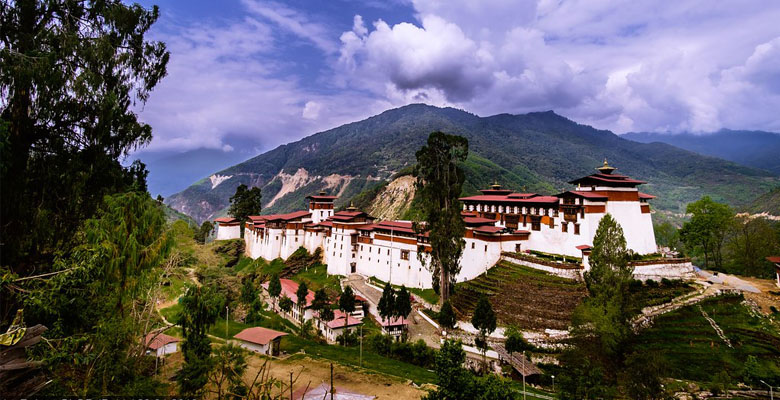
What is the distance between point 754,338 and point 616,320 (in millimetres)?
7986

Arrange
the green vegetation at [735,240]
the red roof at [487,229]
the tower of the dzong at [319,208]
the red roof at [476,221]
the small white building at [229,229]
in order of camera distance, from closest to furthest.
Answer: the red roof at [487,229] → the red roof at [476,221] → the green vegetation at [735,240] → the tower of the dzong at [319,208] → the small white building at [229,229]

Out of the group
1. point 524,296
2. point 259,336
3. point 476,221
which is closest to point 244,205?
point 476,221

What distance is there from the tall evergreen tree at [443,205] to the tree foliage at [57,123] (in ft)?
67.4

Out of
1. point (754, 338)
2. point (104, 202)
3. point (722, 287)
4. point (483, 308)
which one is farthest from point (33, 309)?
point (722, 287)

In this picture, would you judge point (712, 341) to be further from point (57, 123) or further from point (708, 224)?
point (57, 123)

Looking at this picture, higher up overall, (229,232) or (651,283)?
(229,232)

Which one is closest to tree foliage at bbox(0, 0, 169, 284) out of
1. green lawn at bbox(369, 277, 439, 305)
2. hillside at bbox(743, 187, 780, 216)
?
green lawn at bbox(369, 277, 439, 305)

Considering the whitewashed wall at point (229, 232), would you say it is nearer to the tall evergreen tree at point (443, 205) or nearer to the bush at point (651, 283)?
the tall evergreen tree at point (443, 205)

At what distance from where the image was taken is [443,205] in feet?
93.2

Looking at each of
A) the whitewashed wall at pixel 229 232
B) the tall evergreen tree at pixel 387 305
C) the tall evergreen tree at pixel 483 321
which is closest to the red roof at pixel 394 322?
the tall evergreen tree at pixel 387 305

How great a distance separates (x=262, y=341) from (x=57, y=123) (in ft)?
48.5

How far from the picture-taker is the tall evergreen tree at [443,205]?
27.1 meters

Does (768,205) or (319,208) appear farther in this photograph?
(768,205)

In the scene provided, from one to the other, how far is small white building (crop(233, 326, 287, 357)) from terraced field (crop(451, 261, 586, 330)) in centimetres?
1326
